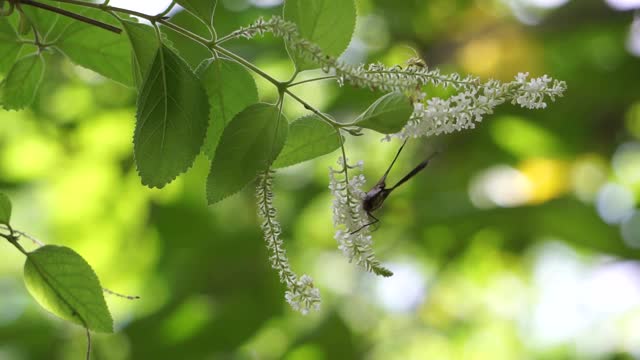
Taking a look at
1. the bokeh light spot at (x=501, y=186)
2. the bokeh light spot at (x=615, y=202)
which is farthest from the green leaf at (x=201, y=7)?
the bokeh light spot at (x=615, y=202)

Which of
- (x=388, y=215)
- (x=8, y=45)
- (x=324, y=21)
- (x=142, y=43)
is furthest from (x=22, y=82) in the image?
(x=388, y=215)

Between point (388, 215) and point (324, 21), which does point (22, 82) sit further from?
point (388, 215)

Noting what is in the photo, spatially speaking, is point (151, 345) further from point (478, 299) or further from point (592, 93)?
point (592, 93)

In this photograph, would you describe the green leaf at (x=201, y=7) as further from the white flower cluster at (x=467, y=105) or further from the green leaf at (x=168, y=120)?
the white flower cluster at (x=467, y=105)

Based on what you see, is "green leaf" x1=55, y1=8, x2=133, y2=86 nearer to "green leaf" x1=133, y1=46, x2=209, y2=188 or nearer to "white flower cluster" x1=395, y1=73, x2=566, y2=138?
"green leaf" x1=133, y1=46, x2=209, y2=188

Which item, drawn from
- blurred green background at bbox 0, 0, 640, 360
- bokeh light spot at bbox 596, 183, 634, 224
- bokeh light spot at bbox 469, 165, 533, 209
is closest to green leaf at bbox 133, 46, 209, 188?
blurred green background at bbox 0, 0, 640, 360
